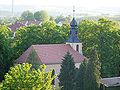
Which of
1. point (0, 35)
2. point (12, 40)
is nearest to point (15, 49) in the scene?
point (12, 40)

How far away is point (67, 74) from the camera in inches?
1702

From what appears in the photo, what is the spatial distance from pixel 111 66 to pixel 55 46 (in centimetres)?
917

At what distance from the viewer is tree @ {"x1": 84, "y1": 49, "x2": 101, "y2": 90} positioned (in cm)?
4112

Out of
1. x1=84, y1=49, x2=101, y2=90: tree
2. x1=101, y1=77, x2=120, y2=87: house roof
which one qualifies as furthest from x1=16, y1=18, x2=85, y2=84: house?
x1=84, y1=49, x2=101, y2=90: tree

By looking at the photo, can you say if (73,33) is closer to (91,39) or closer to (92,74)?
(91,39)

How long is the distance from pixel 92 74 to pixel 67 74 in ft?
11.3

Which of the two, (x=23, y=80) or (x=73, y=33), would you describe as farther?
(x=73, y=33)

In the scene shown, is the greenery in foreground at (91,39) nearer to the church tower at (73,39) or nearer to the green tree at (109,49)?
the green tree at (109,49)

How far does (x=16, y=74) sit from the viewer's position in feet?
90.8

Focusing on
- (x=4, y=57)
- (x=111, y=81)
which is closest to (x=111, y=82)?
(x=111, y=81)

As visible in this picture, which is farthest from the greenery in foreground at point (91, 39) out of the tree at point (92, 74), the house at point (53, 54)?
the tree at point (92, 74)

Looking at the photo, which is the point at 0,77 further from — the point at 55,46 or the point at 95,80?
the point at 95,80

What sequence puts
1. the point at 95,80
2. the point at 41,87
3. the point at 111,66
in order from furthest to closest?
the point at 111,66 < the point at 95,80 < the point at 41,87

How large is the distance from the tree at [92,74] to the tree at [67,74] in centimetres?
221
